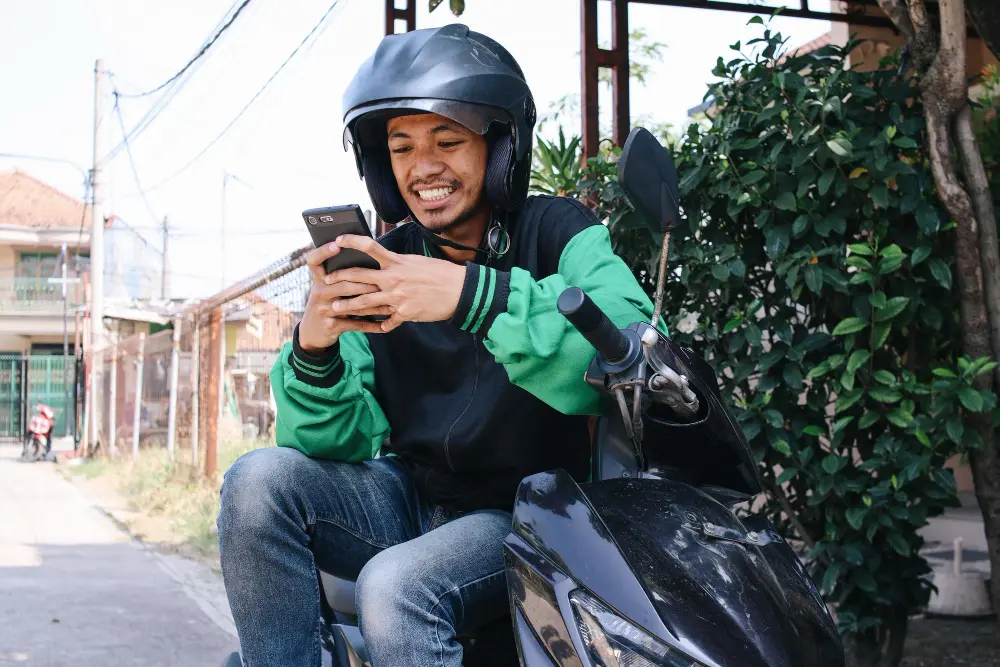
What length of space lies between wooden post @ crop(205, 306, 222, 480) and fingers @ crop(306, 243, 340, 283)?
7.58 meters

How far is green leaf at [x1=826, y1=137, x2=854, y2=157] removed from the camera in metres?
2.95

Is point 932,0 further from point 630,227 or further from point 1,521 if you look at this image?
point 1,521

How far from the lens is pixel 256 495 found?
169 cm

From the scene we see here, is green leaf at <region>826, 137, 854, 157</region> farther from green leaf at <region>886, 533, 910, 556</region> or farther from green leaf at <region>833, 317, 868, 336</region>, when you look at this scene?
green leaf at <region>886, 533, 910, 556</region>

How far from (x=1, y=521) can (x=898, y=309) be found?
26.1 ft

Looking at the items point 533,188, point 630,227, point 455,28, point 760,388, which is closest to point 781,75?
point 630,227

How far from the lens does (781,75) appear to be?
3121mm

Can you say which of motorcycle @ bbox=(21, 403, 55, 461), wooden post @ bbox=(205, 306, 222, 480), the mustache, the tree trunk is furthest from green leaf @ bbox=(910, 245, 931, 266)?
motorcycle @ bbox=(21, 403, 55, 461)

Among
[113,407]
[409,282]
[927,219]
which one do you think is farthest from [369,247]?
[113,407]

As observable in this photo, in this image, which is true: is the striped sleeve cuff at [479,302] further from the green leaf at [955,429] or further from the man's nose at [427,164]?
the green leaf at [955,429]

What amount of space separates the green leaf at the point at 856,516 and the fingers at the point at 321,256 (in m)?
2.06

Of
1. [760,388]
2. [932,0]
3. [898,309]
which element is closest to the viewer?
[898,309]

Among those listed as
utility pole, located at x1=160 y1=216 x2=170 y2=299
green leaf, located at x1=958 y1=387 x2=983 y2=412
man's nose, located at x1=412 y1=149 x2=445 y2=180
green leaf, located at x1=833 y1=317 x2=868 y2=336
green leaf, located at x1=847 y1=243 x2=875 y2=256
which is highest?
utility pole, located at x1=160 y1=216 x2=170 y2=299

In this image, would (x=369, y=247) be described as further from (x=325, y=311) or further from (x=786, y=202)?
(x=786, y=202)
